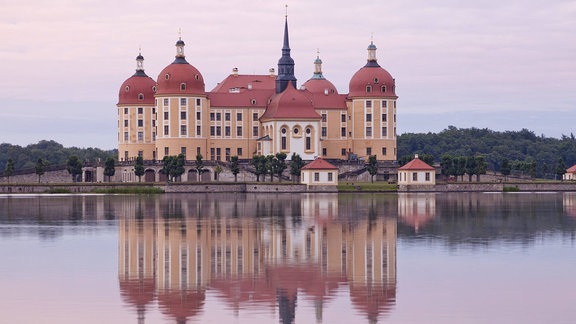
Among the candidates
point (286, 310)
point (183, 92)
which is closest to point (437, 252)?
point (286, 310)

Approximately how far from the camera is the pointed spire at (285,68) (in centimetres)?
11350

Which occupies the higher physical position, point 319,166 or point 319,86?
point 319,86

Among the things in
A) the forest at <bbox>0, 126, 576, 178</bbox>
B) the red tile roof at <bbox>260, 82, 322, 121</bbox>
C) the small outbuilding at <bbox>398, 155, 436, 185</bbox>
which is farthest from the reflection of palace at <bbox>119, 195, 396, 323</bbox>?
the forest at <bbox>0, 126, 576, 178</bbox>

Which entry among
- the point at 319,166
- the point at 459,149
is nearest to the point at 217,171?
the point at 319,166

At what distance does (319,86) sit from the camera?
11925 cm

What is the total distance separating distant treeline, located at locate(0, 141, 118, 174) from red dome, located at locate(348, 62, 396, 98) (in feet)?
119

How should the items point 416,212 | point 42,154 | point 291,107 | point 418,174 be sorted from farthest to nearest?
point 42,154 < point 291,107 < point 418,174 < point 416,212

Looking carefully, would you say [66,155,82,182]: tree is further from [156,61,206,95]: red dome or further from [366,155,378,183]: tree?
[366,155,378,183]: tree

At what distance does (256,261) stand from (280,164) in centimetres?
6606

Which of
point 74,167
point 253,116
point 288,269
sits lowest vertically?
point 288,269

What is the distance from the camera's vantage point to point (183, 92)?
350 ft

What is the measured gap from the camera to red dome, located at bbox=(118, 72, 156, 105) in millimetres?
113125

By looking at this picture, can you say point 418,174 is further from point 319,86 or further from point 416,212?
point 416,212

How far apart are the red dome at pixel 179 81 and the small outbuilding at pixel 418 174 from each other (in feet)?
78.5
